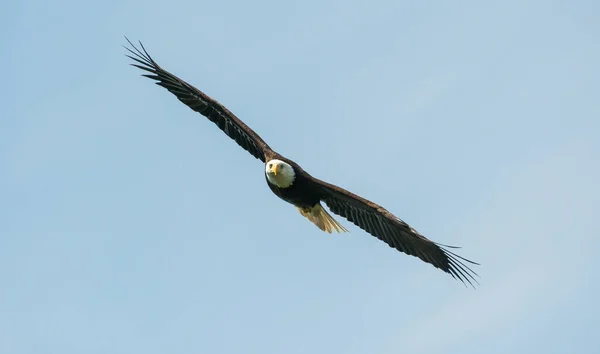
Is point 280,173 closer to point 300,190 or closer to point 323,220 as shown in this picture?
point 300,190

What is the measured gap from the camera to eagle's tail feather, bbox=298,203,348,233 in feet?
71.3

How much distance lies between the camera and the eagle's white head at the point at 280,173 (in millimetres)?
20656

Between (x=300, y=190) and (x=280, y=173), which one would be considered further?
(x=300, y=190)

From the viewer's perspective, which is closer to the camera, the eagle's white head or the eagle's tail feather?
the eagle's white head

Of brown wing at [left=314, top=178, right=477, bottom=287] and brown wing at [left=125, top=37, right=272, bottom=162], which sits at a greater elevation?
brown wing at [left=125, top=37, right=272, bottom=162]

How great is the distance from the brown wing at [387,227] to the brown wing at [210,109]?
1492mm

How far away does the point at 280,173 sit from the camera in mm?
20672

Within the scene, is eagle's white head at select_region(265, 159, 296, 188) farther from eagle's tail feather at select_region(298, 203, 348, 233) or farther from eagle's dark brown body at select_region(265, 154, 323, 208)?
eagle's tail feather at select_region(298, 203, 348, 233)

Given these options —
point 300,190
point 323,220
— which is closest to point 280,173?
point 300,190

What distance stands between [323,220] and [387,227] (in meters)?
1.81

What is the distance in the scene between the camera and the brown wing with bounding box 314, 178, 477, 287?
64.5 ft

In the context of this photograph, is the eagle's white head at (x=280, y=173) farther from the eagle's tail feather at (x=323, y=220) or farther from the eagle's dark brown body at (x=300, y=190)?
the eagle's tail feather at (x=323, y=220)

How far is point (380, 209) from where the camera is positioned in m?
20.0

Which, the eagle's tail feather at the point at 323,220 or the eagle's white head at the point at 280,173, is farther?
the eagle's tail feather at the point at 323,220
